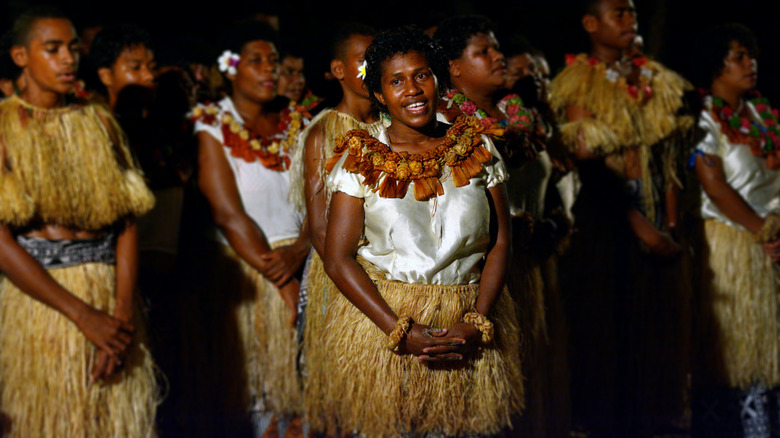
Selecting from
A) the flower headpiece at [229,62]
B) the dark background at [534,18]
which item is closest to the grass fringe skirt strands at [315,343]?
the flower headpiece at [229,62]

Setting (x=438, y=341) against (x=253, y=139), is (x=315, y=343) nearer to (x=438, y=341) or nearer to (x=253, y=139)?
(x=438, y=341)

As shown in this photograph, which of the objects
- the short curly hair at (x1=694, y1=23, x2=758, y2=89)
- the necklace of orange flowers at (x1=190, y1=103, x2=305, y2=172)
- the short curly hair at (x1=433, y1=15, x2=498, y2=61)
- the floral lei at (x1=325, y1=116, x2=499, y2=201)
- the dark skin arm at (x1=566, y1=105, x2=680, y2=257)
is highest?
the short curly hair at (x1=694, y1=23, x2=758, y2=89)

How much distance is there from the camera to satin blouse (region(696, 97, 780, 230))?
4.32 m

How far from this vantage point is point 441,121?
2.74m

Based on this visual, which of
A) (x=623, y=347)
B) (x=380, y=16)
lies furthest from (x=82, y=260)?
(x=623, y=347)

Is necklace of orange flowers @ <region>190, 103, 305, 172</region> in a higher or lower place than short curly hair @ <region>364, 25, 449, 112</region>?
higher

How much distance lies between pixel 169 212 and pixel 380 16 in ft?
4.85

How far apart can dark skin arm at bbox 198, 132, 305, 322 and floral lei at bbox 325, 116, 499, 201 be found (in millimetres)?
1334

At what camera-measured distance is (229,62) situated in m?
4.15

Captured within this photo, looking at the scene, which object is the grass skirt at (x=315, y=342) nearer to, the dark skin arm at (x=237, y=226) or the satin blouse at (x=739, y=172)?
the dark skin arm at (x=237, y=226)

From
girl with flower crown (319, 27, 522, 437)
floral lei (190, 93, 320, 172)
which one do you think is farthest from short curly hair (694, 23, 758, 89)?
girl with flower crown (319, 27, 522, 437)

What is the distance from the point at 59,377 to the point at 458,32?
1.81 m

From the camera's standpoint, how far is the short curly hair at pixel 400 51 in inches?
99.2

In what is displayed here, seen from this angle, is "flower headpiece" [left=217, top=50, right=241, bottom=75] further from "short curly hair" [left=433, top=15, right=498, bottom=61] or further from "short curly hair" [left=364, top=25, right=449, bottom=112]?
"short curly hair" [left=364, top=25, right=449, bottom=112]
